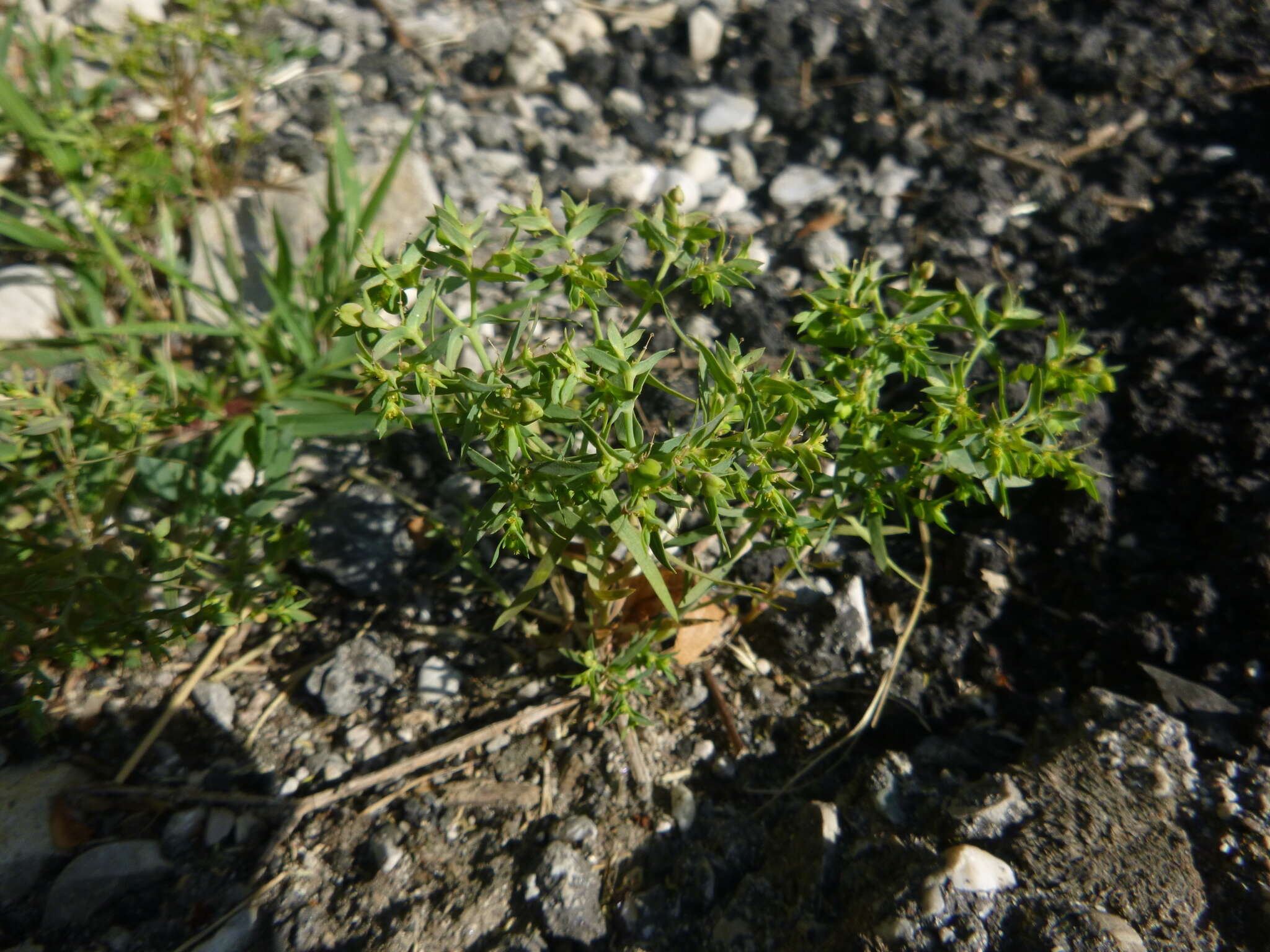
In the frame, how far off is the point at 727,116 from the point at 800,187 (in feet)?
1.57

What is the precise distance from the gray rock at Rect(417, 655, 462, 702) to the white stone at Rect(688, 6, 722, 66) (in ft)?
9.04

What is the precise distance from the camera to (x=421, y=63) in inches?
144

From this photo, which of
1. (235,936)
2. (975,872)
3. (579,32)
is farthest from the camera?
(579,32)

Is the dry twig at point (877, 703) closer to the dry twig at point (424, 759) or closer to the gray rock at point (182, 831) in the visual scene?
the dry twig at point (424, 759)

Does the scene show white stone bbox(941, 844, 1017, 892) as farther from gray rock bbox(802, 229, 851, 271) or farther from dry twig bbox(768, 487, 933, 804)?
gray rock bbox(802, 229, 851, 271)

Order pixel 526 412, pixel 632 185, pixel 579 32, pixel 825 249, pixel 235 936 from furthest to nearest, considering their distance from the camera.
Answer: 1. pixel 579 32
2. pixel 632 185
3. pixel 825 249
4. pixel 235 936
5. pixel 526 412

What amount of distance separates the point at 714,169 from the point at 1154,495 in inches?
76.9

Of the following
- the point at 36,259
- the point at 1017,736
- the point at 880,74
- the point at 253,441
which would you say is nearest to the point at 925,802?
the point at 1017,736

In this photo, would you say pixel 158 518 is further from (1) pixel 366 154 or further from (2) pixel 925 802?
(2) pixel 925 802

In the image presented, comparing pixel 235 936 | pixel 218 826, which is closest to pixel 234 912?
pixel 235 936

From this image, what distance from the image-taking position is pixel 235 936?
1913mm

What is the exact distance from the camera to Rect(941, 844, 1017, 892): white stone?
1665 millimetres

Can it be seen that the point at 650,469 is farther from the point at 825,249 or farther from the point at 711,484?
the point at 825,249

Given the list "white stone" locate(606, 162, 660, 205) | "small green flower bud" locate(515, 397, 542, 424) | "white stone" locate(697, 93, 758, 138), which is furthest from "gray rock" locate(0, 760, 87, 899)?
"white stone" locate(697, 93, 758, 138)
